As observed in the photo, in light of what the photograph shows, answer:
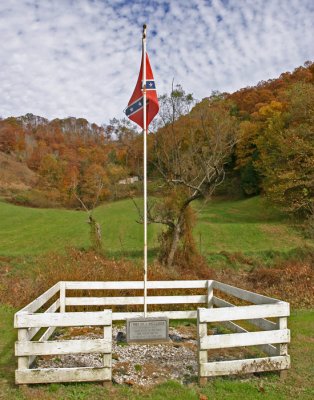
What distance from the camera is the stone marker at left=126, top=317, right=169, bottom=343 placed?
231 inches

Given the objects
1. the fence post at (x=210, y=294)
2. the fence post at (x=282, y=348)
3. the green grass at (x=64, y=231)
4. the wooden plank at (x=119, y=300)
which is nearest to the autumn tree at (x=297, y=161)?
the green grass at (x=64, y=231)

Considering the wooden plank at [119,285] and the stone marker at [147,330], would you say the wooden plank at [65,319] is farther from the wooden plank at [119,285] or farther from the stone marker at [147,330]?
the wooden plank at [119,285]

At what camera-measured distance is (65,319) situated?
4.80 meters

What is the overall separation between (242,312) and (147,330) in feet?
5.07

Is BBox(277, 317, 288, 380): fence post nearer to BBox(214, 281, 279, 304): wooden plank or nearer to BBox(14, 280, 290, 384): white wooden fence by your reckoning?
BBox(14, 280, 290, 384): white wooden fence

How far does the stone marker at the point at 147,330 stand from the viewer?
586cm

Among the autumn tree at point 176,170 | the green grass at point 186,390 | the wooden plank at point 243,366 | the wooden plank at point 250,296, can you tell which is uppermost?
the autumn tree at point 176,170

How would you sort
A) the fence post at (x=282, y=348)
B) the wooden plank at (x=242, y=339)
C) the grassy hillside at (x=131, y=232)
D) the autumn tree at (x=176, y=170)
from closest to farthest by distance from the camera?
the wooden plank at (x=242, y=339), the fence post at (x=282, y=348), the autumn tree at (x=176, y=170), the grassy hillside at (x=131, y=232)

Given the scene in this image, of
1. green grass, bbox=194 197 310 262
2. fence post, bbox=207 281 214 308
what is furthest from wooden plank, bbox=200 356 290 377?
green grass, bbox=194 197 310 262

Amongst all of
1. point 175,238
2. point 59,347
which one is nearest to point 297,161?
point 175,238

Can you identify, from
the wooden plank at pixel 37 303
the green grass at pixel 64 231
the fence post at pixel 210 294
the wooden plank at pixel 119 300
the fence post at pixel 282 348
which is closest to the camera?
the fence post at pixel 282 348

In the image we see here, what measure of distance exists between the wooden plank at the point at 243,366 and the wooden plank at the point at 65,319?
1358mm

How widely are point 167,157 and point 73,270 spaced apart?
7.83m

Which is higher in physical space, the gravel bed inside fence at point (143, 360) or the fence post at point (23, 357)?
the fence post at point (23, 357)
